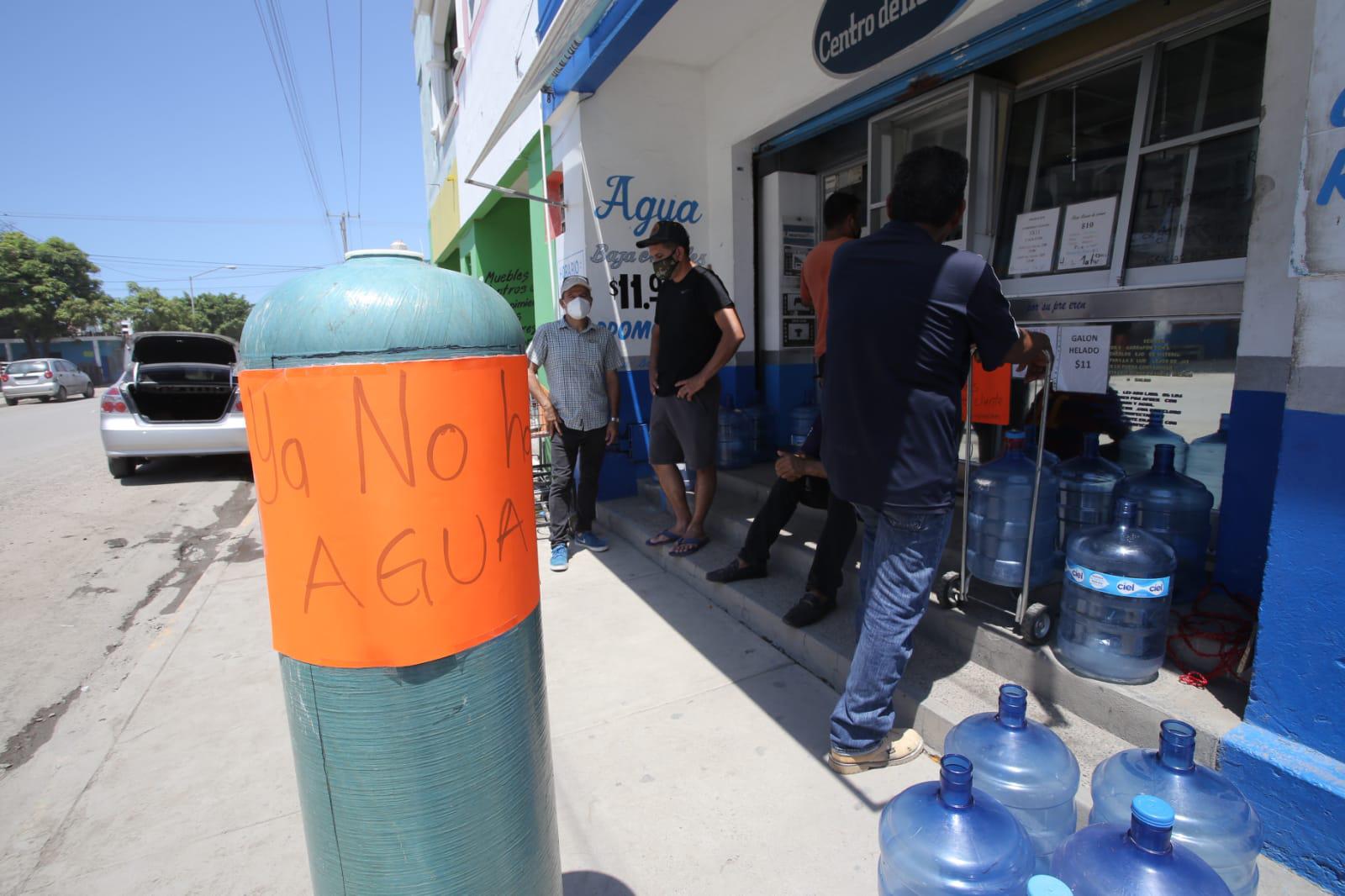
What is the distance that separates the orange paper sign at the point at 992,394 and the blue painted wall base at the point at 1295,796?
2168 millimetres

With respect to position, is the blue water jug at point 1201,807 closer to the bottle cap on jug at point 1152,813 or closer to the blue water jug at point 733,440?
the bottle cap on jug at point 1152,813

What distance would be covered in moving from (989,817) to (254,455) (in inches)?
69.5

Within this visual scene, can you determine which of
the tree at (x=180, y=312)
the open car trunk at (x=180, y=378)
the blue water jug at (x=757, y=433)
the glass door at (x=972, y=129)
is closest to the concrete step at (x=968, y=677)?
the blue water jug at (x=757, y=433)

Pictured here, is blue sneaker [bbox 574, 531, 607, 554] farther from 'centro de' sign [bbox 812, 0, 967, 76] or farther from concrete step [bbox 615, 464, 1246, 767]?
'centro de' sign [bbox 812, 0, 967, 76]

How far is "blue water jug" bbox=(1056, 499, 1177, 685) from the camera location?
2.45m

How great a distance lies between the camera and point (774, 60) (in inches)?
203

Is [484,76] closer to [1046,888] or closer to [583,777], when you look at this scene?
[583,777]

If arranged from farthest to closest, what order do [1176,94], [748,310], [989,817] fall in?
[748,310] < [1176,94] < [989,817]

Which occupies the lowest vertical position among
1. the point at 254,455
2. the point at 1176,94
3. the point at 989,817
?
the point at 989,817

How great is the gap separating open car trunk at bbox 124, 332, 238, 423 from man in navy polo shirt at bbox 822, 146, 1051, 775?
8759mm

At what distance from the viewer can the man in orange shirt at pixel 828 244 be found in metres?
3.82

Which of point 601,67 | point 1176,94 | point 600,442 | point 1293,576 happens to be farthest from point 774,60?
point 1293,576

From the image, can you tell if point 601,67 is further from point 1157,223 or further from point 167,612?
point 167,612

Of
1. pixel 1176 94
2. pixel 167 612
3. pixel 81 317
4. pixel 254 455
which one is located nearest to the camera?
pixel 254 455
